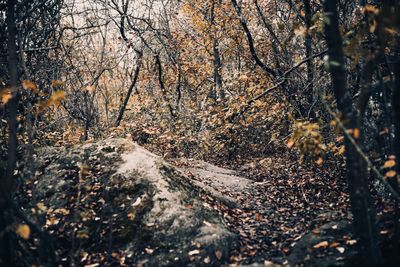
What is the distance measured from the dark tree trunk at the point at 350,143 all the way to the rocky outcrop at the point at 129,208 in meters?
1.65

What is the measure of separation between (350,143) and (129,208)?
3074mm

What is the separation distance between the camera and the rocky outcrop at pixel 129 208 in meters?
4.07

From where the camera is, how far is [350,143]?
2.80 m

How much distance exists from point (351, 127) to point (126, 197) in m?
3.27

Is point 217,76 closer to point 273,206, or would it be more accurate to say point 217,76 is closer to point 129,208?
point 273,206

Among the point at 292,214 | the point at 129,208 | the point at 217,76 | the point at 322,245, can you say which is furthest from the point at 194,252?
the point at 217,76

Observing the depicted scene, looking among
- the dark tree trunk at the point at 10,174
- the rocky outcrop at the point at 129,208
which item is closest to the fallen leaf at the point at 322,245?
the rocky outcrop at the point at 129,208

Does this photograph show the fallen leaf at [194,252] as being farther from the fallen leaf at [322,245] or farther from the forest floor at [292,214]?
the fallen leaf at [322,245]

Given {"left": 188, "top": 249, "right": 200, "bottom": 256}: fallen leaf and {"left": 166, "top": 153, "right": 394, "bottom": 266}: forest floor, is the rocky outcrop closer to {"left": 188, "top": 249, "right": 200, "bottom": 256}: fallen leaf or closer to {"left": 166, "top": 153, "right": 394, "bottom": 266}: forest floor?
{"left": 188, "top": 249, "right": 200, "bottom": 256}: fallen leaf

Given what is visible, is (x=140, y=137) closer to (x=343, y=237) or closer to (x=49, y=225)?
(x=49, y=225)

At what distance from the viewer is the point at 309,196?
620 cm

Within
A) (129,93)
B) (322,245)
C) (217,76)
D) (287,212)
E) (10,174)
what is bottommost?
(287,212)

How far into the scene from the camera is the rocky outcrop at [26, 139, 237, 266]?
4.07m

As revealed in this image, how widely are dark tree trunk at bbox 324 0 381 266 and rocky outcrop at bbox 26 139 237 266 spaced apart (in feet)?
5.42
